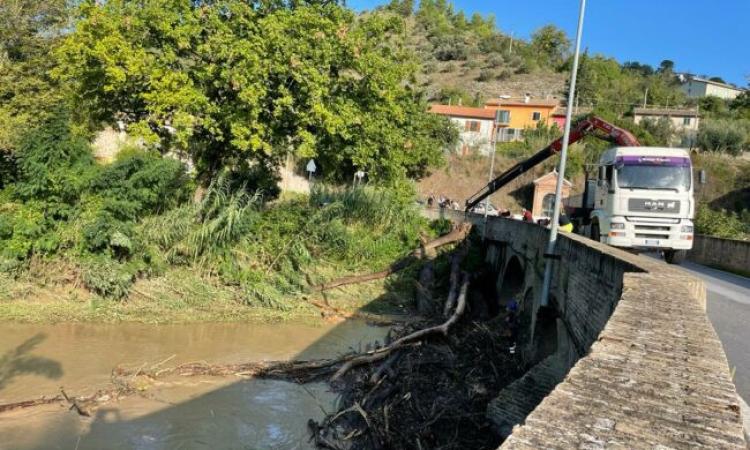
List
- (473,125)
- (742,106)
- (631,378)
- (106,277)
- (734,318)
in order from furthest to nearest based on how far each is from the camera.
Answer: (742,106)
(473,125)
(106,277)
(734,318)
(631,378)

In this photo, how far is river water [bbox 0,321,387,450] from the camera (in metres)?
8.79

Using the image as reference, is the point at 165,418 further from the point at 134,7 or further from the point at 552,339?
the point at 134,7

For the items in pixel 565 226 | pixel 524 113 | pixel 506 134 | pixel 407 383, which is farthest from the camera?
pixel 524 113

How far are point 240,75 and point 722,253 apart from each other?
714 inches

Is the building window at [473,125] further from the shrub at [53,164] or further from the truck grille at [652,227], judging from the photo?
the shrub at [53,164]

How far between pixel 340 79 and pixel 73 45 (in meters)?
8.15

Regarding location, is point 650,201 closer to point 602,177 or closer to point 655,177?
point 655,177

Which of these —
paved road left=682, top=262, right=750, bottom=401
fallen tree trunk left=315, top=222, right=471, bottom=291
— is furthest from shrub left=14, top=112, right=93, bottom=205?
paved road left=682, top=262, right=750, bottom=401

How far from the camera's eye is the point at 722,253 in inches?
810

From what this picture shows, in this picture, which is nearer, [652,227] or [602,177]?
[652,227]

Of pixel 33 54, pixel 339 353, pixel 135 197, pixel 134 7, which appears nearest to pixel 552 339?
pixel 339 353

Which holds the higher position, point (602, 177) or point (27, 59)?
point (27, 59)

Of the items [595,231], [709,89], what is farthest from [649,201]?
[709,89]

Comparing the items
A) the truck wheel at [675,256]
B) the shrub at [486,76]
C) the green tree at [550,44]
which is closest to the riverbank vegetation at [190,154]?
the truck wheel at [675,256]
